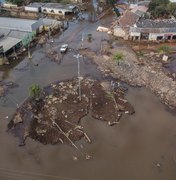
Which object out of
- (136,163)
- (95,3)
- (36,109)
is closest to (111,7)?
(95,3)

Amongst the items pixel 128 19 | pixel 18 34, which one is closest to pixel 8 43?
pixel 18 34

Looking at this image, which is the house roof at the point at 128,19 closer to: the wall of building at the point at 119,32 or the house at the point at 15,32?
the wall of building at the point at 119,32

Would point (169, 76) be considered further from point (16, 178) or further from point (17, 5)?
point (17, 5)

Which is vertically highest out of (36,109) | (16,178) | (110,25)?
(110,25)

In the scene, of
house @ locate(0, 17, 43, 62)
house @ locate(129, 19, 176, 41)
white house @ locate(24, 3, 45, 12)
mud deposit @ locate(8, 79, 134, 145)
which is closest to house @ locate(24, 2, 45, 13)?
white house @ locate(24, 3, 45, 12)

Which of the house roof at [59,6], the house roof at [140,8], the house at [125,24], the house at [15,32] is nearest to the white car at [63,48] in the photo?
the house at [15,32]

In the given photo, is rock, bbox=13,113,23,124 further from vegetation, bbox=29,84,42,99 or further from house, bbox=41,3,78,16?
house, bbox=41,3,78,16
